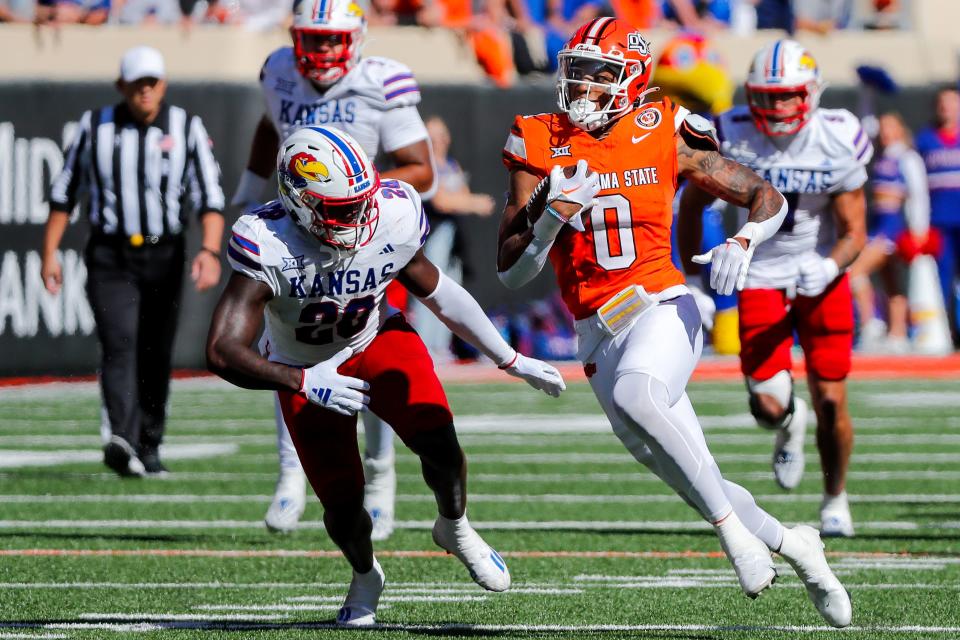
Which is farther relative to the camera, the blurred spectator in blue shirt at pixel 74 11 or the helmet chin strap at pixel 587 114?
the blurred spectator in blue shirt at pixel 74 11

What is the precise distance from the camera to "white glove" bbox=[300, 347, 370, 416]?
14.8 feet

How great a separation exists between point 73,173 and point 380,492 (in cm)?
263

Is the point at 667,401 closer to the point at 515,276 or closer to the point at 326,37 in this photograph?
the point at 515,276

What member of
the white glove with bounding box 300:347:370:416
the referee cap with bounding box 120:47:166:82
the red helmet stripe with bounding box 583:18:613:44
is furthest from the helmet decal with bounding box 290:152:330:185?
the referee cap with bounding box 120:47:166:82

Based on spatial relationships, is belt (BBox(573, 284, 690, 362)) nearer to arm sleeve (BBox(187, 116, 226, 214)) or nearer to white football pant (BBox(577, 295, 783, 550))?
white football pant (BBox(577, 295, 783, 550))

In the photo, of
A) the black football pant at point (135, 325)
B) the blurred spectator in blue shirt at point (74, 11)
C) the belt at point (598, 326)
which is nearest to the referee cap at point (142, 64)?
the black football pant at point (135, 325)

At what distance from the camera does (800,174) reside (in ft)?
23.0

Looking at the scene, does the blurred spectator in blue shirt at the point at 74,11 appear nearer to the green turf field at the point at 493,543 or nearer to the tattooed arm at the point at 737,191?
the green turf field at the point at 493,543

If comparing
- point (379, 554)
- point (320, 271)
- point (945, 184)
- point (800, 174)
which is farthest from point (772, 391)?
Answer: point (945, 184)

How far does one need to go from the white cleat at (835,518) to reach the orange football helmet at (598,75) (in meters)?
2.12

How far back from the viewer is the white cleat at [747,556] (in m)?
4.63

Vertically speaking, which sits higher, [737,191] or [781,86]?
[737,191]

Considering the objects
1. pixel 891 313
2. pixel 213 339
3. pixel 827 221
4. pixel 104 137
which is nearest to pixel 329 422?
pixel 213 339

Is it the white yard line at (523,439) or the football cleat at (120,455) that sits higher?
the football cleat at (120,455)
